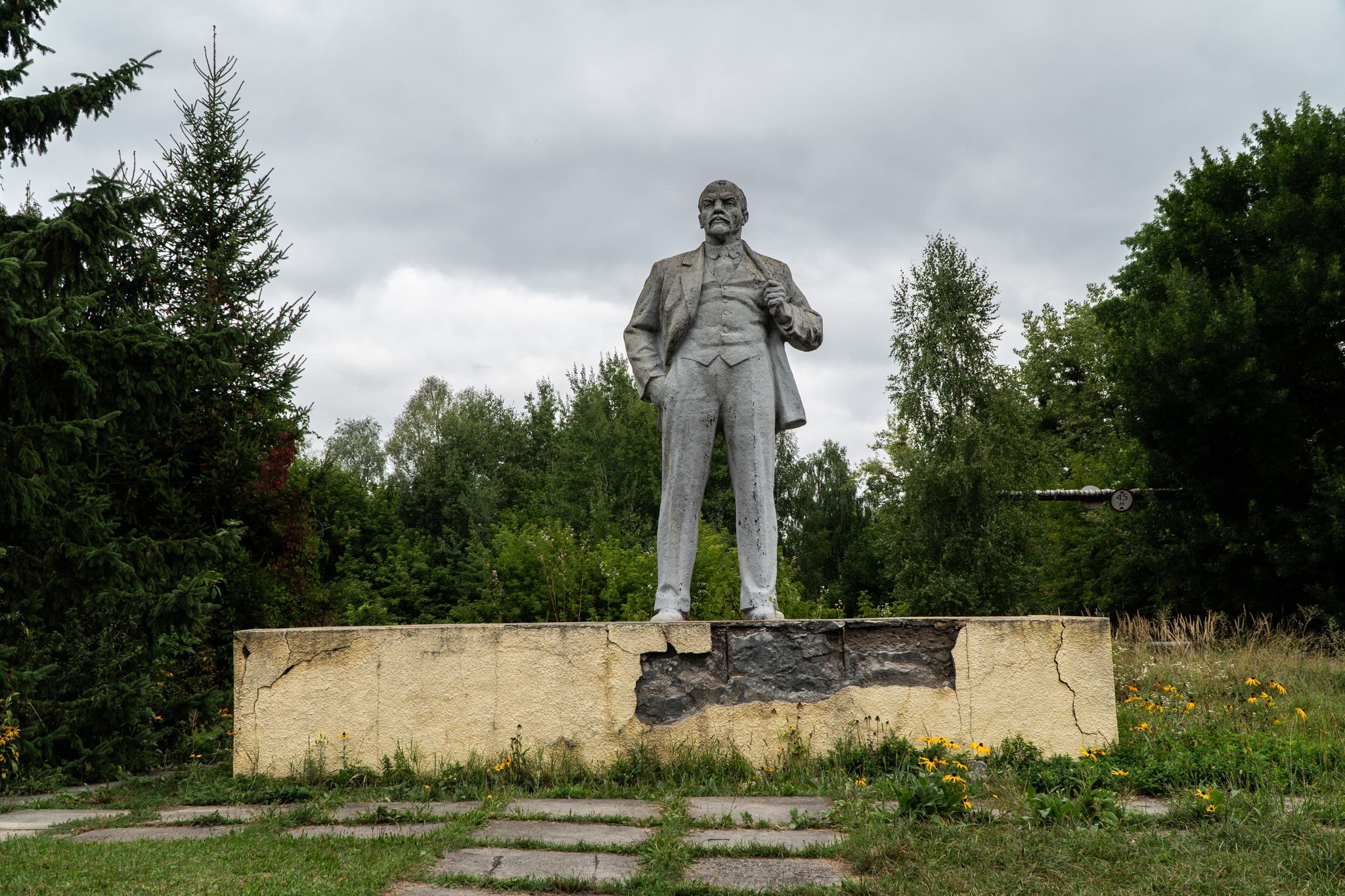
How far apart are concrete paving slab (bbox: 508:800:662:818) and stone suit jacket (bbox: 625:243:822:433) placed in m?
2.30

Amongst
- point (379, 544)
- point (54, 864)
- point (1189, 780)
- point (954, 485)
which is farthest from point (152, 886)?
point (379, 544)

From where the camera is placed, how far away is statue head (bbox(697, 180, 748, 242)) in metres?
5.77

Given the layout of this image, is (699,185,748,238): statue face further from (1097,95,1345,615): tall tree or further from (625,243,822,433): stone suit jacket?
(1097,95,1345,615): tall tree

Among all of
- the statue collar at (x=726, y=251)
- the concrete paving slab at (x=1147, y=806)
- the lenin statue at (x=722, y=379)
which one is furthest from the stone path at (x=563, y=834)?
the statue collar at (x=726, y=251)

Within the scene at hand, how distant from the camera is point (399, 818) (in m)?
4.02

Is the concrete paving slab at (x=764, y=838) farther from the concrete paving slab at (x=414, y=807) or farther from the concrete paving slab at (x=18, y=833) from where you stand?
the concrete paving slab at (x=18, y=833)

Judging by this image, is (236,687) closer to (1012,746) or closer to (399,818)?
(399,818)

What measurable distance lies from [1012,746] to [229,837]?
3592mm

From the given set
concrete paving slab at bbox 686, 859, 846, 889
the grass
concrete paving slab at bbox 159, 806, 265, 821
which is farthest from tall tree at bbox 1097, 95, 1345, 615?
concrete paving slab at bbox 159, 806, 265, 821

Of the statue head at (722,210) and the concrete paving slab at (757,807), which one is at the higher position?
the statue head at (722,210)

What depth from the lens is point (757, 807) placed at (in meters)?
4.16

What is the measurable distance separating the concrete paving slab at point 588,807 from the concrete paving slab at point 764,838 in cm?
39

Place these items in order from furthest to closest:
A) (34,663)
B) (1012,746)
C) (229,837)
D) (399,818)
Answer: (34,663), (1012,746), (399,818), (229,837)

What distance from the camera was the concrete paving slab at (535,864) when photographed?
3.23 m
